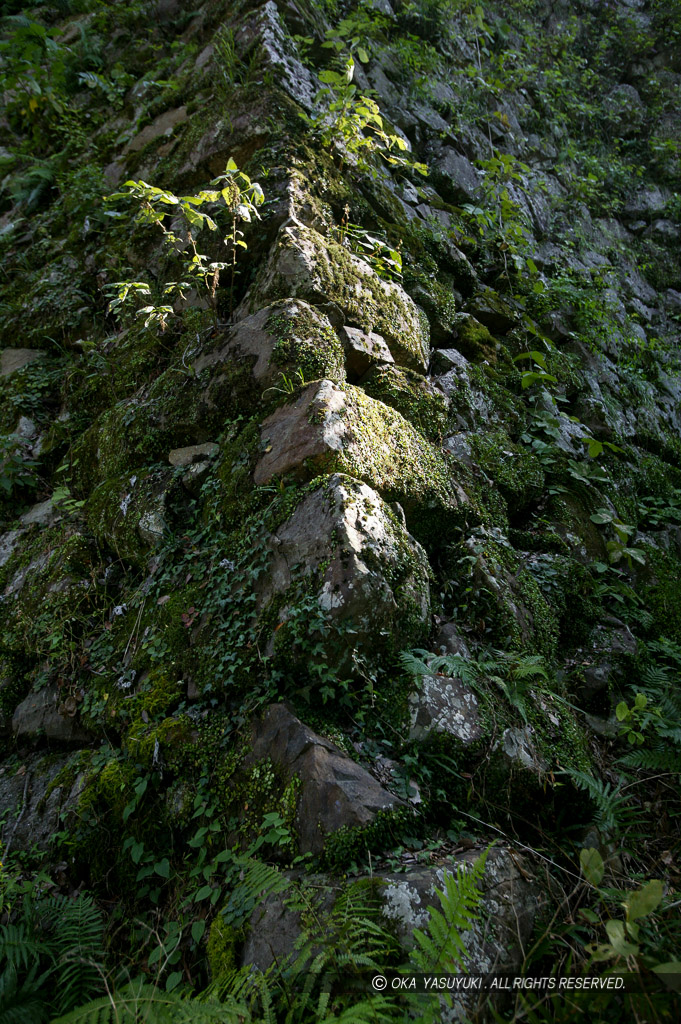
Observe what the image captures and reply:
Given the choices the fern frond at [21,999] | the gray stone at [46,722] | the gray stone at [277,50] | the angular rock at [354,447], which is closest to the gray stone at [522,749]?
the angular rock at [354,447]

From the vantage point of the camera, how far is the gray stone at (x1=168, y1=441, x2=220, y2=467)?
140 inches

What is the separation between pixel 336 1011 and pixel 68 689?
7.44 feet

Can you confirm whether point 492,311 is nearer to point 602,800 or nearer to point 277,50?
point 277,50

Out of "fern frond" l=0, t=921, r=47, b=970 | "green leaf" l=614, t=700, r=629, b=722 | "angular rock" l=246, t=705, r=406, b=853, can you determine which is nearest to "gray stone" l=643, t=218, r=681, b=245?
"green leaf" l=614, t=700, r=629, b=722

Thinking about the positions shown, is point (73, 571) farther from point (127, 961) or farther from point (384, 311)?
point (384, 311)

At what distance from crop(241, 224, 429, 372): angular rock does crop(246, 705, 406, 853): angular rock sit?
278 centimetres

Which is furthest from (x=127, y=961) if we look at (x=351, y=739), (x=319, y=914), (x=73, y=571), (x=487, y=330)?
(x=487, y=330)

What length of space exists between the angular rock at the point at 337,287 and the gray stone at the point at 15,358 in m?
2.27

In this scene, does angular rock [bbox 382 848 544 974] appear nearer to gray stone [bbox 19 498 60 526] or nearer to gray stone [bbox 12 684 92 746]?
gray stone [bbox 12 684 92 746]

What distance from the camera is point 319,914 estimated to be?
1.78m

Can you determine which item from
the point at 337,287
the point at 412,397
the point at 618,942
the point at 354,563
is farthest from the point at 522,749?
the point at 337,287

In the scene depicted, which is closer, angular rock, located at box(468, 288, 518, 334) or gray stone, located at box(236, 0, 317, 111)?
gray stone, located at box(236, 0, 317, 111)

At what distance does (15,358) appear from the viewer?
16.1 feet

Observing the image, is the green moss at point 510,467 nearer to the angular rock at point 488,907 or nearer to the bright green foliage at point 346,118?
the angular rock at point 488,907
